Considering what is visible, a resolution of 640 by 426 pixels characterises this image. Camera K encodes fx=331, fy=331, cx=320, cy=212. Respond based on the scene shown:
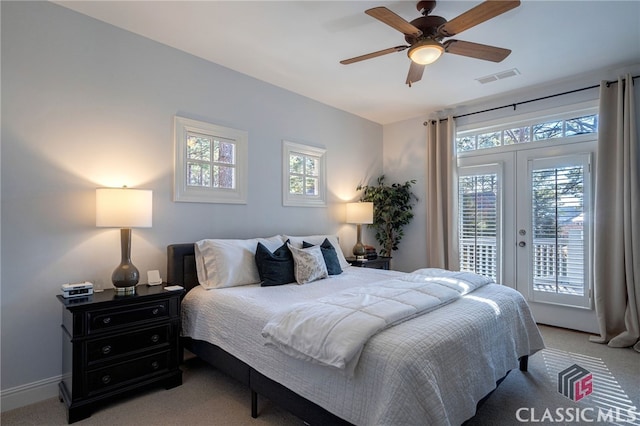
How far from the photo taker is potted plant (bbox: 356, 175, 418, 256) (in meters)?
4.97

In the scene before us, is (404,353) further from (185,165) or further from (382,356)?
(185,165)

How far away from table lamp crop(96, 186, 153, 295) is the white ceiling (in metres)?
1.42

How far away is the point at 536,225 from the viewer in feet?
13.2

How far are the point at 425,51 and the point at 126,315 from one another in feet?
9.34

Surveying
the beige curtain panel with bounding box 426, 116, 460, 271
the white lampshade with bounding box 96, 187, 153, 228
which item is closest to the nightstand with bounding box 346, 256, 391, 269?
the beige curtain panel with bounding box 426, 116, 460, 271

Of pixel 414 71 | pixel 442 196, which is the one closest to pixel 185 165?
pixel 414 71

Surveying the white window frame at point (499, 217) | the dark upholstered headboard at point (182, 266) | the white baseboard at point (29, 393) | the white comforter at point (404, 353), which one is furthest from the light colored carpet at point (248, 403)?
the white window frame at point (499, 217)

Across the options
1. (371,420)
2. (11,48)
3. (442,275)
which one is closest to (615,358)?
(442,275)

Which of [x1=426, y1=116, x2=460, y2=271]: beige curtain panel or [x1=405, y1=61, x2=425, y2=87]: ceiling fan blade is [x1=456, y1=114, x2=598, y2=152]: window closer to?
[x1=426, y1=116, x2=460, y2=271]: beige curtain panel

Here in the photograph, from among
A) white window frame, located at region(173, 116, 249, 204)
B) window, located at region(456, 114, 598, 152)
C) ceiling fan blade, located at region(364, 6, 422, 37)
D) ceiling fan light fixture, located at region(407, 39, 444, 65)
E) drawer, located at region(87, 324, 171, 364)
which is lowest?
drawer, located at region(87, 324, 171, 364)

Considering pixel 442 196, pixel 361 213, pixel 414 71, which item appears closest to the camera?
pixel 414 71

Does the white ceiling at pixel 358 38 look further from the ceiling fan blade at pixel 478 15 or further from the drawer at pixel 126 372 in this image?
the drawer at pixel 126 372

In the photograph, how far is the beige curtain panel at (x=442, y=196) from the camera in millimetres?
4578

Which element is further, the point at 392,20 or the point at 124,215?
the point at 124,215
